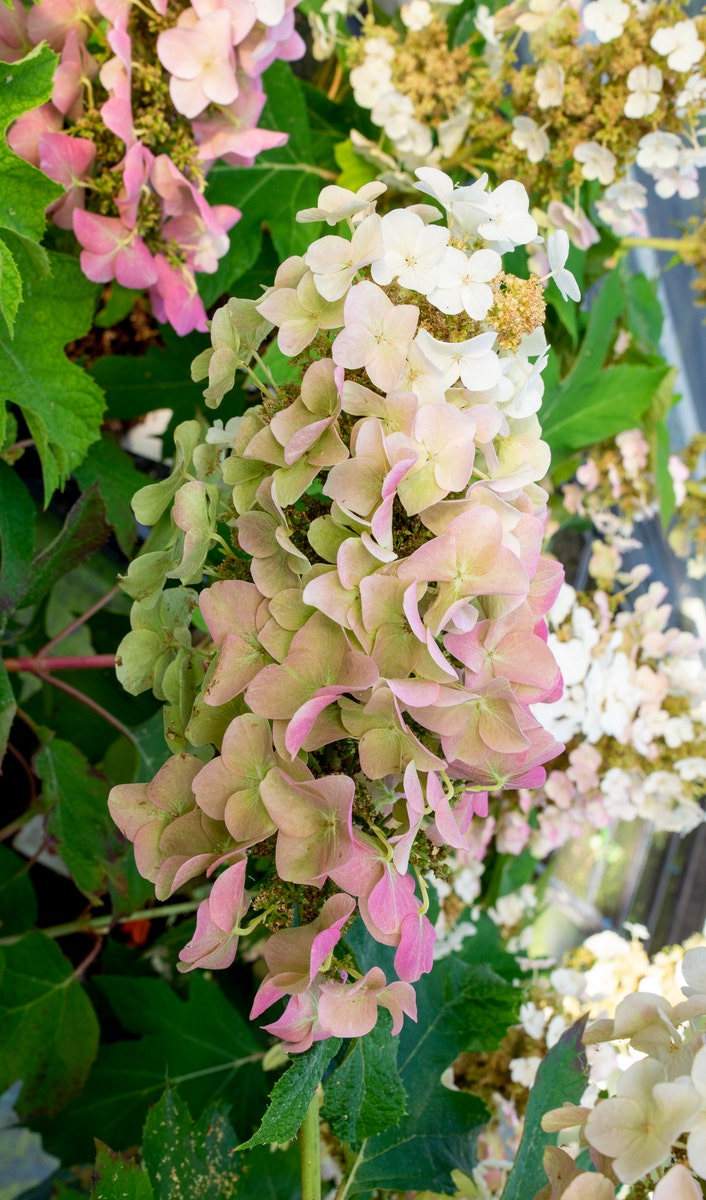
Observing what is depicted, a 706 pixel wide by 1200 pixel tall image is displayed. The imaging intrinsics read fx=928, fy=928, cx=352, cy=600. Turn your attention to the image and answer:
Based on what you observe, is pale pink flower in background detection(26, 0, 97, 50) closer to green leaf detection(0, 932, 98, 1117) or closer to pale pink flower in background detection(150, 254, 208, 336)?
pale pink flower in background detection(150, 254, 208, 336)

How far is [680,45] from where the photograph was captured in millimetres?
730

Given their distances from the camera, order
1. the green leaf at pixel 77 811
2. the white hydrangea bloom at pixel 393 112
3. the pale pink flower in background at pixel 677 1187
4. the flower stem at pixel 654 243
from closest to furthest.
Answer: the pale pink flower in background at pixel 677 1187, the green leaf at pixel 77 811, the white hydrangea bloom at pixel 393 112, the flower stem at pixel 654 243

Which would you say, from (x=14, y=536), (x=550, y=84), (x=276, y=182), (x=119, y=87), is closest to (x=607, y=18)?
(x=550, y=84)

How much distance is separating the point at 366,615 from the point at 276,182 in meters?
0.63

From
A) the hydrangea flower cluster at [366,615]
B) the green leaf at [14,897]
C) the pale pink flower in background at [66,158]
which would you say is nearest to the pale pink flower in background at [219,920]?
the hydrangea flower cluster at [366,615]

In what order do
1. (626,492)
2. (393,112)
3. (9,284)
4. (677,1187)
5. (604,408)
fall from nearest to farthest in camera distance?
(677,1187)
(9,284)
(393,112)
(604,408)
(626,492)

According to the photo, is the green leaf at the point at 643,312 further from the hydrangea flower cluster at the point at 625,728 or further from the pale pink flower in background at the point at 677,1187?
the pale pink flower in background at the point at 677,1187

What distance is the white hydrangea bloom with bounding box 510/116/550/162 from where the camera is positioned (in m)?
0.78

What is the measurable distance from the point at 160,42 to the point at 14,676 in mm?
596

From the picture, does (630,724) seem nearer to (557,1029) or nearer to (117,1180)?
(557,1029)

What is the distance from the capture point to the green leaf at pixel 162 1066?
83 centimetres

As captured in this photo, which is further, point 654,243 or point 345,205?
point 654,243

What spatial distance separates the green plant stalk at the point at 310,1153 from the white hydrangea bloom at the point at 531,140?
724 mm

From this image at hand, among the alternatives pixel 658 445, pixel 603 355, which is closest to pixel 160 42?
pixel 603 355
